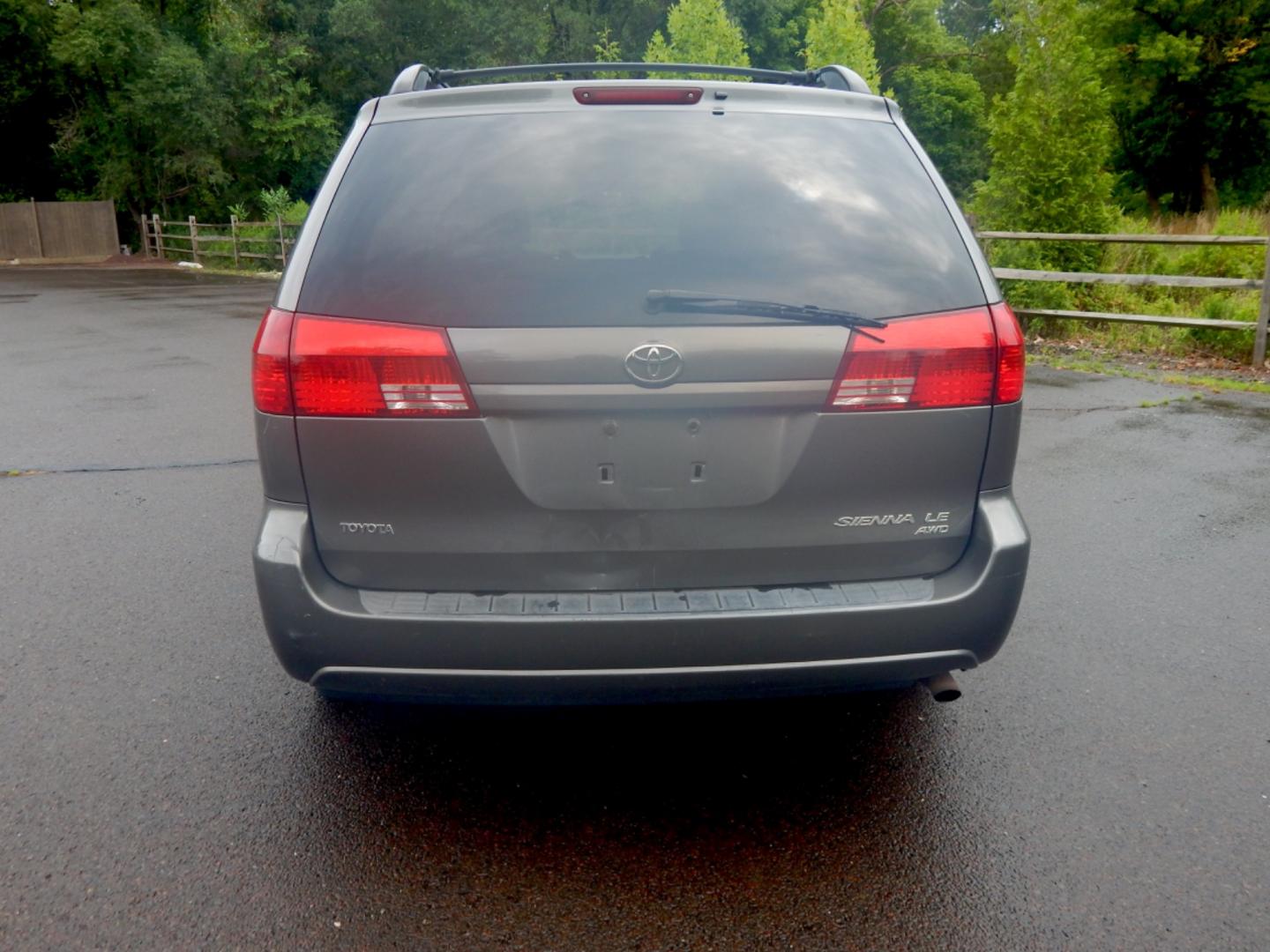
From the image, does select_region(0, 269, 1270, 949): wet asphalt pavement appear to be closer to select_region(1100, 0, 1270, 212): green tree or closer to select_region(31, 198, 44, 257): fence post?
select_region(1100, 0, 1270, 212): green tree

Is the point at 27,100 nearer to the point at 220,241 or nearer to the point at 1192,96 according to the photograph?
the point at 220,241

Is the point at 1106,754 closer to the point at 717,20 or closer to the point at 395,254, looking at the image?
the point at 395,254

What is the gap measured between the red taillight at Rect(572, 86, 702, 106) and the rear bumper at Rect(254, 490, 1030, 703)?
1.28 meters

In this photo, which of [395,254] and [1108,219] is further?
[1108,219]

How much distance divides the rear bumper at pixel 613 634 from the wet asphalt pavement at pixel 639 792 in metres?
0.46

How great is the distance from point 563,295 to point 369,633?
3.05ft

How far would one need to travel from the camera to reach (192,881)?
2641 mm

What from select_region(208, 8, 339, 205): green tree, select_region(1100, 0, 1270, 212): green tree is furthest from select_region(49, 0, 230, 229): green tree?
select_region(1100, 0, 1270, 212): green tree

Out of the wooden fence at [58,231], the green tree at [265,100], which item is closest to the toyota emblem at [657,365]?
the green tree at [265,100]

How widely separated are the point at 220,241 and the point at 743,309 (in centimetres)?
3038

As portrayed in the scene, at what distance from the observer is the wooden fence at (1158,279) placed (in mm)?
10055

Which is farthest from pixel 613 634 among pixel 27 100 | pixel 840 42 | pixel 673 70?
pixel 27 100

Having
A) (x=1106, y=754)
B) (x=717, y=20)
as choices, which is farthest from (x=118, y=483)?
(x=717, y=20)

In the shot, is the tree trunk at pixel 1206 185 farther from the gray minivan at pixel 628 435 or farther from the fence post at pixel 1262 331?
the gray minivan at pixel 628 435
